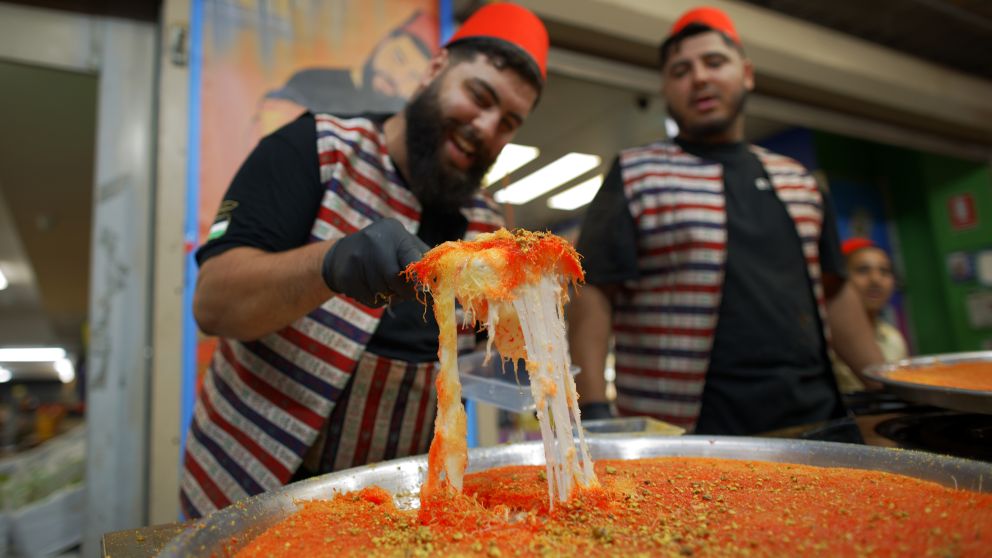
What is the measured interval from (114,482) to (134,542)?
5.07ft

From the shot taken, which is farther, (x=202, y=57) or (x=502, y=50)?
(x=202, y=57)

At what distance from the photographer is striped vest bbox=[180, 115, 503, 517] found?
124 centimetres

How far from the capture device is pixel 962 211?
5293mm

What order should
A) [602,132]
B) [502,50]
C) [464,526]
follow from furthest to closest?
[602,132], [502,50], [464,526]

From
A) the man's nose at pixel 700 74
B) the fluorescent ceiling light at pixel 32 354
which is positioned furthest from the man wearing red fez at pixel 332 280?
the fluorescent ceiling light at pixel 32 354

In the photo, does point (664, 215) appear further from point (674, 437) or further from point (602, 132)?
point (602, 132)

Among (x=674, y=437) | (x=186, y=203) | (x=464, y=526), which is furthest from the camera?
(x=186, y=203)

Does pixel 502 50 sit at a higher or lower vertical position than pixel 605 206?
higher

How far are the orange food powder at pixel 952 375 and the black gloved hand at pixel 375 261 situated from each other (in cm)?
108

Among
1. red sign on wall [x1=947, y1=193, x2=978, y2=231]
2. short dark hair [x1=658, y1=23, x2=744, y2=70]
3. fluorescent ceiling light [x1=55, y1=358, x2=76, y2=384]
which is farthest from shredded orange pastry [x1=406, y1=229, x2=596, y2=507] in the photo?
fluorescent ceiling light [x1=55, y1=358, x2=76, y2=384]

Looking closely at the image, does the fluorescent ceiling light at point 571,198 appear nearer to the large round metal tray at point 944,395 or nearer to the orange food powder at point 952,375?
the orange food powder at point 952,375

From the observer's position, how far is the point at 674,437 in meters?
1.04

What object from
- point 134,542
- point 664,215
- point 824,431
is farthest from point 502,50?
point 134,542

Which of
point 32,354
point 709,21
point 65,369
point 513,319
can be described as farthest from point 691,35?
point 65,369
